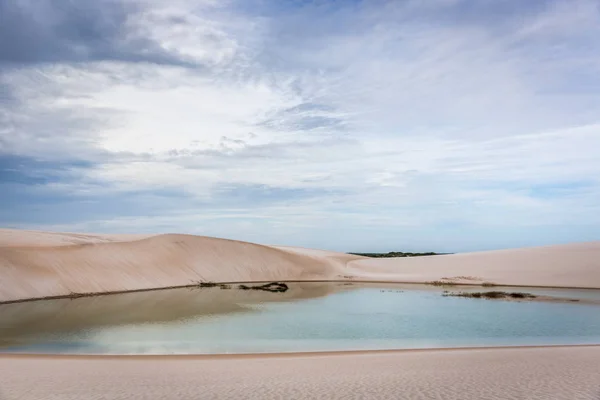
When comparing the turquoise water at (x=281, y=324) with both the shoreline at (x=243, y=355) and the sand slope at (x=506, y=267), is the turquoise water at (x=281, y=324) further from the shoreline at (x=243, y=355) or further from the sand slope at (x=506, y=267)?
the sand slope at (x=506, y=267)

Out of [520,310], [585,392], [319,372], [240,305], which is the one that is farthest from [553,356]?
[240,305]

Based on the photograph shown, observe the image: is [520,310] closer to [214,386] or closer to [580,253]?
[214,386]

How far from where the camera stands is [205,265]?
40.3 m

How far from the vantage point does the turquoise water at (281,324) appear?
14406 mm

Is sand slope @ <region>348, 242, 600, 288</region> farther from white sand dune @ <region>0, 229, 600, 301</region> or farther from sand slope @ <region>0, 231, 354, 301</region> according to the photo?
sand slope @ <region>0, 231, 354, 301</region>

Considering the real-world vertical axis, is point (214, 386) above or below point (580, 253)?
below

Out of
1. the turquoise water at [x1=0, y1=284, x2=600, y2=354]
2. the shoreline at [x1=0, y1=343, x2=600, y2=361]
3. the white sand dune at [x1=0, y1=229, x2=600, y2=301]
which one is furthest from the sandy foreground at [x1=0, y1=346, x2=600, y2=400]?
the white sand dune at [x1=0, y1=229, x2=600, y2=301]

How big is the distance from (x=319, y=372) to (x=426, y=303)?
628 inches

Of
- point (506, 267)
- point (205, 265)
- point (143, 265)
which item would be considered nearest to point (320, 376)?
point (143, 265)

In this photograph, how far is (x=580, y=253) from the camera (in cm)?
4491

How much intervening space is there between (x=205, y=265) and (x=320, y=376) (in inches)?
1234

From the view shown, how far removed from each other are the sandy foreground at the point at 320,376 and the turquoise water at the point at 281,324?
1837mm

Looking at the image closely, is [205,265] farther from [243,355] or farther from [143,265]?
[243,355]

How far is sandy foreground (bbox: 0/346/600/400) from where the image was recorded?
846 cm
